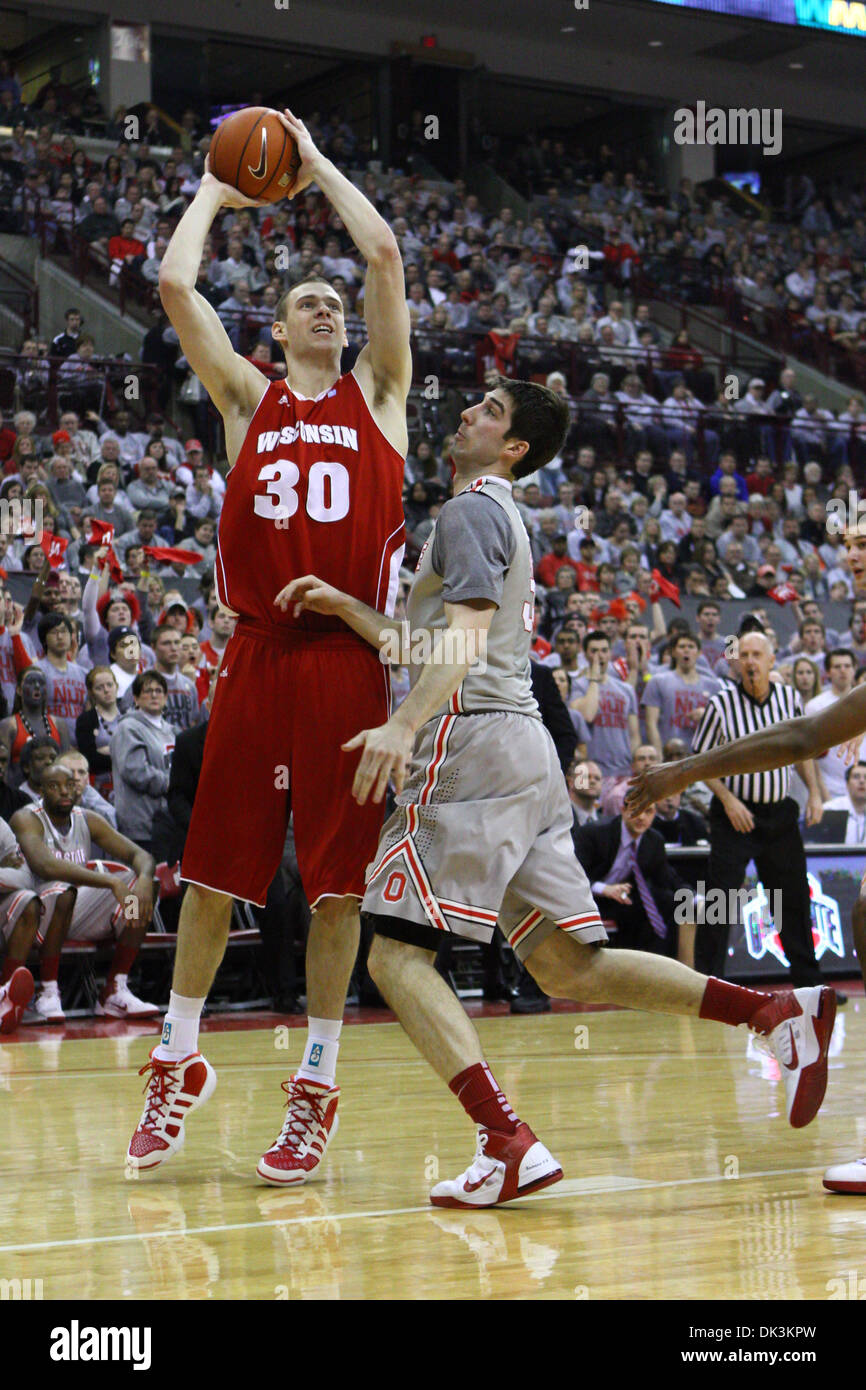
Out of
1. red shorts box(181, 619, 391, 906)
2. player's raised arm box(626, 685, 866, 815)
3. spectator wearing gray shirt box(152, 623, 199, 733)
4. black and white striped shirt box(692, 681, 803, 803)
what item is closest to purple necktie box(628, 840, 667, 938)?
black and white striped shirt box(692, 681, 803, 803)

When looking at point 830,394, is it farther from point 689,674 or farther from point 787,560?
point 689,674

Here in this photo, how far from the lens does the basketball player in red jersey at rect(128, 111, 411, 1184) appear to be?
4422mm

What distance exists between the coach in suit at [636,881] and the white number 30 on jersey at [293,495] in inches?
228

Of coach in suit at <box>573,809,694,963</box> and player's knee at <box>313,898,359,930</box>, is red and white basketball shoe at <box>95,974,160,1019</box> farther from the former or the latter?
player's knee at <box>313,898,359,930</box>

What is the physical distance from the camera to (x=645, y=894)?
400 inches

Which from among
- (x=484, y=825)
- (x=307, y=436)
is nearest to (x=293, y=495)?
(x=307, y=436)

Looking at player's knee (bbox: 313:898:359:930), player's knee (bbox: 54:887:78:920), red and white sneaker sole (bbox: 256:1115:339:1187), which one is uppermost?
player's knee (bbox: 313:898:359:930)

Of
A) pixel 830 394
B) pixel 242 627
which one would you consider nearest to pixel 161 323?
pixel 830 394

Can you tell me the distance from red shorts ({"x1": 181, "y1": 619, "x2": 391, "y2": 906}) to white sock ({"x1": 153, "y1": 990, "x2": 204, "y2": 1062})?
1.06 ft

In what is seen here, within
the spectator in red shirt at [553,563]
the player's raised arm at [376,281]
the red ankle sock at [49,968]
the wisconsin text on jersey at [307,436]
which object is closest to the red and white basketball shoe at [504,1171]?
the wisconsin text on jersey at [307,436]

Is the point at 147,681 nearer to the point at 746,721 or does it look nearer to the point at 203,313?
the point at 746,721

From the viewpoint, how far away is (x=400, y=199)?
20.9 m

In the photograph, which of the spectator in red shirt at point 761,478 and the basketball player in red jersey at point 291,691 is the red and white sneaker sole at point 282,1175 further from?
the spectator in red shirt at point 761,478

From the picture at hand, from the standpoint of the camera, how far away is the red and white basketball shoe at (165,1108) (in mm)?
4453
